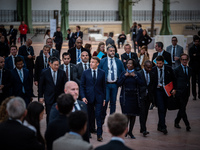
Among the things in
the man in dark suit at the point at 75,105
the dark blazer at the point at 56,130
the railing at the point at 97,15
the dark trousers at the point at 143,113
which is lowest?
the dark trousers at the point at 143,113

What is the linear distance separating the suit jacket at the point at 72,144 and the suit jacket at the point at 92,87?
156 inches

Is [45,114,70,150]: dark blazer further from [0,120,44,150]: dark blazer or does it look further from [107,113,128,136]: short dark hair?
[107,113,128,136]: short dark hair

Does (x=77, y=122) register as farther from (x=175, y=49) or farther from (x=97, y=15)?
(x=97, y=15)

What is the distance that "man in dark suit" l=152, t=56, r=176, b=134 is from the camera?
839cm

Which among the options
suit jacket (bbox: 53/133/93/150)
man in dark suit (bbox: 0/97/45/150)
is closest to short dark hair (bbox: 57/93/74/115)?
man in dark suit (bbox: 0/97/45/150)

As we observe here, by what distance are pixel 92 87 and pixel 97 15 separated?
31953 mm

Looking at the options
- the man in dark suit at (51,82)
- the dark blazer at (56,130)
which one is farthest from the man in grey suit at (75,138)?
the man in dark suit at (51,82)

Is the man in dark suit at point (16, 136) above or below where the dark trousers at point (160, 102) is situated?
above

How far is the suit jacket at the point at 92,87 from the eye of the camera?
7840mm

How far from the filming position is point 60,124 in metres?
4.46

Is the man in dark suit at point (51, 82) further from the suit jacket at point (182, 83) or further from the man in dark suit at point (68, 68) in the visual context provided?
the suit jacket at point (182, 83)

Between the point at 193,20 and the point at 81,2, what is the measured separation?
11741mm

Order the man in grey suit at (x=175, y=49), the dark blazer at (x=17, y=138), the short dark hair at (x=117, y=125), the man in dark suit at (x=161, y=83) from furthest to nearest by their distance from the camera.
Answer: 1. the man in grey suit at (x=175, y=49)
2. the man in dark suit at (x=161, y=83)
3. the dark blazer at (x=17, y=138)
4. the short dark hair at (x=117, y=125)

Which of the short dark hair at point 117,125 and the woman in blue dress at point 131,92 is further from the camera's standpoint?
the woman in blue dress at point 131,92
